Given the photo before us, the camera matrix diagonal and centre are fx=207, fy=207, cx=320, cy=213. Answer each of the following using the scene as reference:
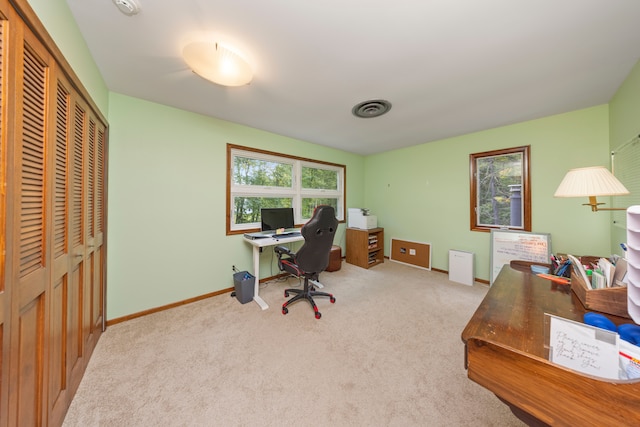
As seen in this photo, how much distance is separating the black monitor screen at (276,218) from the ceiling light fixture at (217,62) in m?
1.75

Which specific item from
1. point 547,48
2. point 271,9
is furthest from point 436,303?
point 271,9

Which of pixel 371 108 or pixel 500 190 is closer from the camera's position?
pixel 371 108

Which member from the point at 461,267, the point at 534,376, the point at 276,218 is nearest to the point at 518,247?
the point at 461,267

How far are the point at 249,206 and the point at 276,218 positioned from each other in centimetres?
44

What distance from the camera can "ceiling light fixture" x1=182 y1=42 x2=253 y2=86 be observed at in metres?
1.39

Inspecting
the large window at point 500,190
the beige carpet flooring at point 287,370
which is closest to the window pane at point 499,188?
the large window at point 500,190

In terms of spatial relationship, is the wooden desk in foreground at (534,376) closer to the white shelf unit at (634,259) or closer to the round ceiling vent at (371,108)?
the white shelf unit at (634,259)

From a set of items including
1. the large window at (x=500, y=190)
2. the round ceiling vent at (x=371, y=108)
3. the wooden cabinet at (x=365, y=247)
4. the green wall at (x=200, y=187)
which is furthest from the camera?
the wooden cabinet at (x=365, y=247)

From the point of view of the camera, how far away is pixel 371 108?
2385mm

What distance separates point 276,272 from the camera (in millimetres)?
3322

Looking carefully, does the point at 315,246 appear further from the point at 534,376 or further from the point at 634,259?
the point at 634,259

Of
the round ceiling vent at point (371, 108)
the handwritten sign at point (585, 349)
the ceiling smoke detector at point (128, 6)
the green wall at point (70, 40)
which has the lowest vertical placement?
the handwritten sign at point (585, 349)

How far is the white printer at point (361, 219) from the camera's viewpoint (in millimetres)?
4027

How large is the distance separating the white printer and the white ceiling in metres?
2.01
